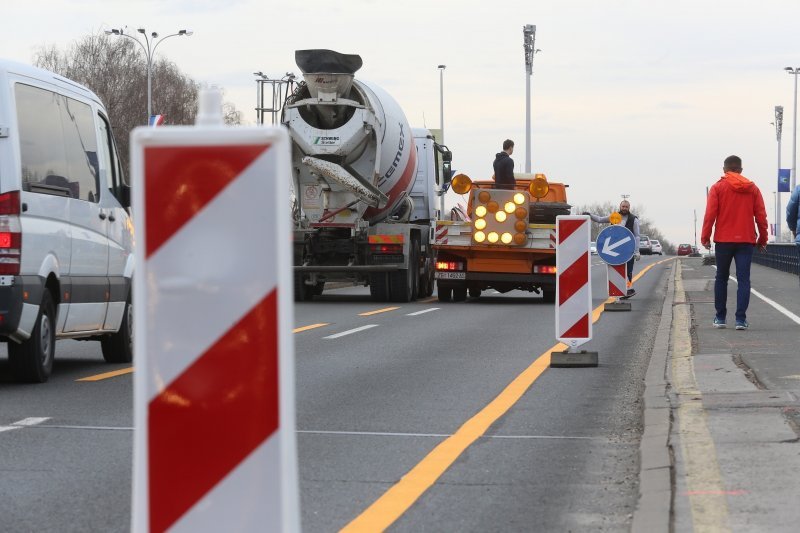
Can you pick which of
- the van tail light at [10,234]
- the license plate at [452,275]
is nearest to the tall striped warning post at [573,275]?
the van tail light at [10,234]

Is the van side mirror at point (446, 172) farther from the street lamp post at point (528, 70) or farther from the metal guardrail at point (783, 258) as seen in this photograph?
the street lamp post at point (528, 70)

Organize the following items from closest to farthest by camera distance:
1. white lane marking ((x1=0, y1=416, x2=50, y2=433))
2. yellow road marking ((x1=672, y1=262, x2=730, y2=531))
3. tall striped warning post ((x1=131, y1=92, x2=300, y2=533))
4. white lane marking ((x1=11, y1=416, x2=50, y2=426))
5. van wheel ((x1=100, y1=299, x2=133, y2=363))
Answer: tall striped warning post ((x1=131, y1=92, x2=300, y2=533))
yellow road marking ((x1=672, y1=262, x2=730, y2=531))
white lane marking ((x1=0, y1=416, x2=50, y2=433))
white lane marking ((x1=11, y1=416, x2=50, y2=426))
van wheel ((x1=100, y1=299, x2=133, y2=363))

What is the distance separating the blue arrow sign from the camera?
65.6 ft

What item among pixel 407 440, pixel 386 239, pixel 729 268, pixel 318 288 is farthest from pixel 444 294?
pixel 407 440

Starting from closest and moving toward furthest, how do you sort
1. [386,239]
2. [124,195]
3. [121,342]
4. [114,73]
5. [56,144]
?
[56,144] → [124,195] → [121,342] → [386,239] → [114,73]

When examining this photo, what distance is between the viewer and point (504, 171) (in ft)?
80.4

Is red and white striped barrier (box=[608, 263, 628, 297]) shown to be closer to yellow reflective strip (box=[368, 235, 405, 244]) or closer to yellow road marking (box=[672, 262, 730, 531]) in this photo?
yellow reflective strip (box=[368, 235, 405, 244])

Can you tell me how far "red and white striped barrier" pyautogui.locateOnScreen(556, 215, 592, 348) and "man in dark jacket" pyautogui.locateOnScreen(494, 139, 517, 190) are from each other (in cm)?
1232

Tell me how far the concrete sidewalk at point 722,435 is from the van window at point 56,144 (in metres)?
4.70

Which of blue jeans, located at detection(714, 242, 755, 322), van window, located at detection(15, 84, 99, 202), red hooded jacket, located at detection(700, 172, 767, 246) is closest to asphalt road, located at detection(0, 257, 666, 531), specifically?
blue jeans, located at detection(714, 242, 755, 322)

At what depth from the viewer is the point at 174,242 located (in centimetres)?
287

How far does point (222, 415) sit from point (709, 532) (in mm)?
2799

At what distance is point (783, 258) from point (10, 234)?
32.9 m

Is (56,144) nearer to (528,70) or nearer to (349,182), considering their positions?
(349,182)
